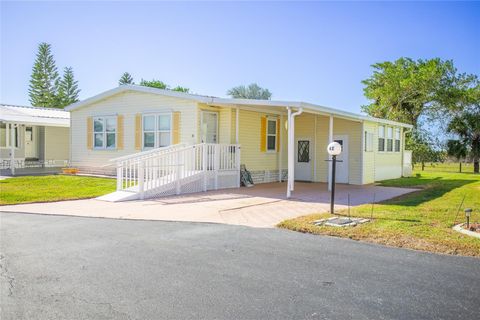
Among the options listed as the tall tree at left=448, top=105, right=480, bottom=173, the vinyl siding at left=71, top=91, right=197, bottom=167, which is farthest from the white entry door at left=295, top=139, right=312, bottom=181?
the tall tree at left=448, top=105, right=480, bottom=173

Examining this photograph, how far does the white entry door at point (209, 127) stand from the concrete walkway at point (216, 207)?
261cm

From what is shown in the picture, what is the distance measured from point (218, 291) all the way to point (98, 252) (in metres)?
2.11

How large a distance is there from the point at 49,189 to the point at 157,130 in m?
4.37

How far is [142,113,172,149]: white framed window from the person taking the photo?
1428 centimetres

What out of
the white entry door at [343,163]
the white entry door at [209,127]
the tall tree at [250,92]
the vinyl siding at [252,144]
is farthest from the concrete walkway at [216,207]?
the tall tree at [250,92]

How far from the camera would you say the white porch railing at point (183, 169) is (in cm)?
1094

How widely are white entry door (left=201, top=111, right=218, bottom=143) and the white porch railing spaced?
41.1 inches

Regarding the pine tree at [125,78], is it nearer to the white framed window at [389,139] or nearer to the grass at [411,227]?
the white framed window at [389,139]

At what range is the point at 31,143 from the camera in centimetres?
2000

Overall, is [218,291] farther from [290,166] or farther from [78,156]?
[78,156]

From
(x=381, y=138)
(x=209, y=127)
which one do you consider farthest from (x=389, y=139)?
(x=209, y=127)

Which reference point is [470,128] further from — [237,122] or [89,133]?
[89,133]

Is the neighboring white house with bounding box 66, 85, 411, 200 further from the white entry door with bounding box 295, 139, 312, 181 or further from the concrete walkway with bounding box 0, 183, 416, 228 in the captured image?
the concrete walkway with bounding box 0, 183, 416, 228

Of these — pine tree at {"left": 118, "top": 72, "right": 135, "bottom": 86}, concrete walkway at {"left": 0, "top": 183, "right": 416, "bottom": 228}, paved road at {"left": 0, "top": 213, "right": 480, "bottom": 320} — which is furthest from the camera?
pine tree at {"left": 118, "top": 72, "right": 135, "bottom": 86}
